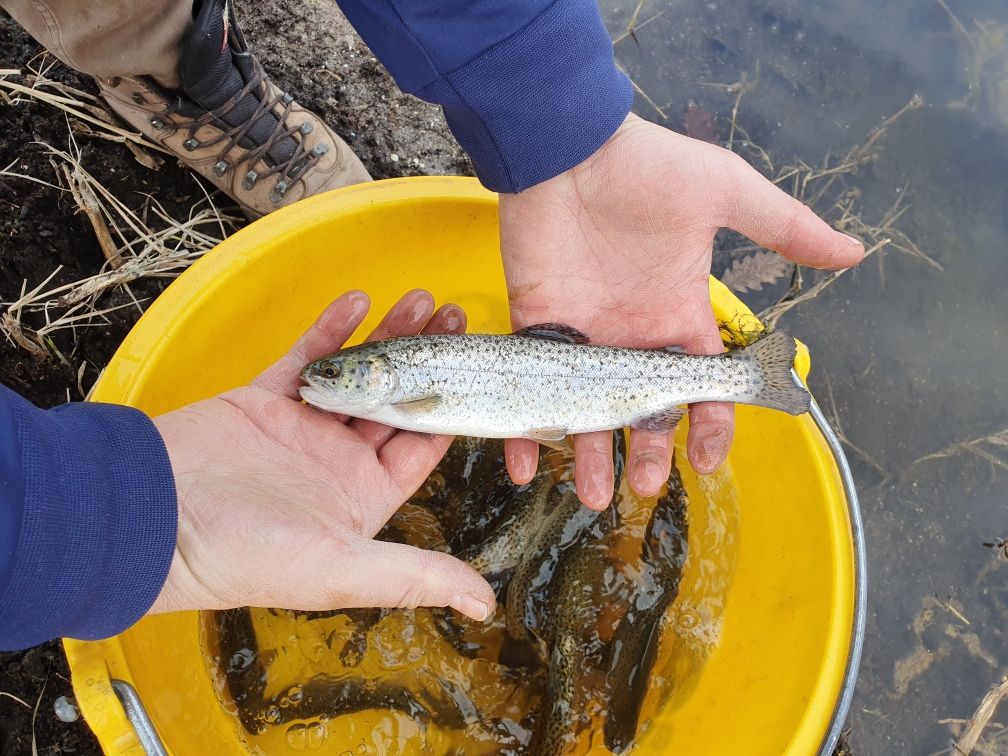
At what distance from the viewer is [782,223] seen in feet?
10.4

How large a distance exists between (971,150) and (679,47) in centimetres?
213

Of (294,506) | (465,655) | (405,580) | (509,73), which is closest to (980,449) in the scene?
(465,655)

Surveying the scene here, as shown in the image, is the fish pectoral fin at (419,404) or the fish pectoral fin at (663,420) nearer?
the fish pectoral fin at (419,404)

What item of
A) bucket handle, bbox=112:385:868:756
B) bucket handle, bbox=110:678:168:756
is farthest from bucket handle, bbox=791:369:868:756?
bucket handle, bbox=110:678:168:756

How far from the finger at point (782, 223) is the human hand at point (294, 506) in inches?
67.5

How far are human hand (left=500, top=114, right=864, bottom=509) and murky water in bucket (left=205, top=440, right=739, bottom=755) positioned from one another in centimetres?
80

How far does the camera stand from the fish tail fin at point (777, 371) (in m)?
3.20

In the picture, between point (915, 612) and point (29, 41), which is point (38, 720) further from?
point (915, 612)

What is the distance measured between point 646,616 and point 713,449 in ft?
3.72

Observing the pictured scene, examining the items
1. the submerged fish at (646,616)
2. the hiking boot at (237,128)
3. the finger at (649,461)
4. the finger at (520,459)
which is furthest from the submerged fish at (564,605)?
the hiking boot at (237,128)

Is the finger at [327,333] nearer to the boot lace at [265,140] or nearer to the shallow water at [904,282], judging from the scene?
the boot lace at [265,140]

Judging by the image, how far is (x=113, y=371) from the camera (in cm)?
314

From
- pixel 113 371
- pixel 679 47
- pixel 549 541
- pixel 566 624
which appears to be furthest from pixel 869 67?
pixel 113 371

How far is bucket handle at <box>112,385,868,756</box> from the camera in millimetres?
2535
